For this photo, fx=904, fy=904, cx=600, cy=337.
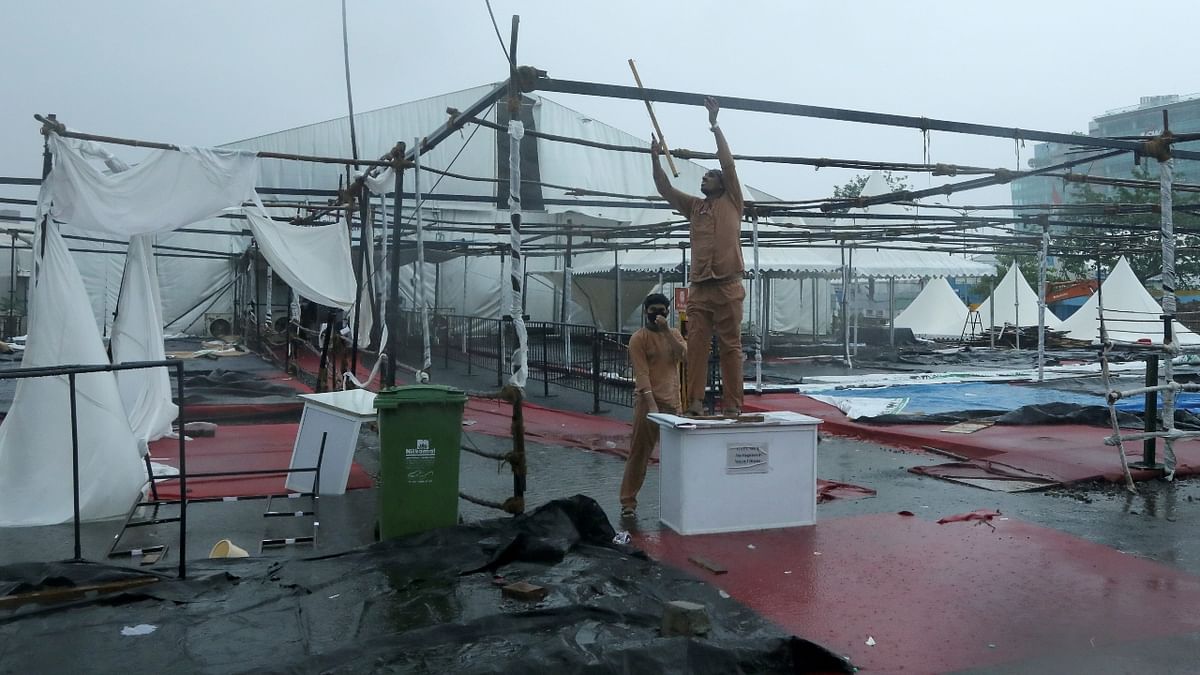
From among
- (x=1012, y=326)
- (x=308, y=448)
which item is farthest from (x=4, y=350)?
(x=1012, y=326)

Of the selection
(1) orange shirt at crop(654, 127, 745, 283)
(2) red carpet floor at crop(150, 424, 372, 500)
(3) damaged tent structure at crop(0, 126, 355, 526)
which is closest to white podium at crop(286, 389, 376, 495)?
(2) red carpet floor at crop(150, 424, 372, 500)

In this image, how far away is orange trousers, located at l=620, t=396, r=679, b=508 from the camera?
7.32 m

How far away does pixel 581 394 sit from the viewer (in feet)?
51.8

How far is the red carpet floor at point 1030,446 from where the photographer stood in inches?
352

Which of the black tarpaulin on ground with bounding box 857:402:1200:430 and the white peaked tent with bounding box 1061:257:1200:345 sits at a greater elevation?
the white peaked tent with bounding box 1061:257:1200:345

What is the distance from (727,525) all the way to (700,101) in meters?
3.40

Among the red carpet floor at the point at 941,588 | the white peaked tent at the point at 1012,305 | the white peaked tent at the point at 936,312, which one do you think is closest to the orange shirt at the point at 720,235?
the red carpet floor at the point at 941,588

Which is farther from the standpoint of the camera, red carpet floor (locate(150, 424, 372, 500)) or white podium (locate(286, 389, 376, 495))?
red carpet floor (locate(150, 424, 372, 500))

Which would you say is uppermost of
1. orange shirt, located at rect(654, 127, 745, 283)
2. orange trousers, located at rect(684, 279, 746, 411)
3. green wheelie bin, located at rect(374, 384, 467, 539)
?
orange shirt, located at rect(654, 127, 745, 283)

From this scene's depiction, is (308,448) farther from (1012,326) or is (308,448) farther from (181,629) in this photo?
(1012,326)

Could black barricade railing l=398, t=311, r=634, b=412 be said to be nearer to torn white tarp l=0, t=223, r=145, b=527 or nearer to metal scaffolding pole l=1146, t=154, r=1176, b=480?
torn white tarp l=0, t=223, r=145, b=527

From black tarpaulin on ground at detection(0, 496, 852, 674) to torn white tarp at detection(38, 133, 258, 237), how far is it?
3.90 meters

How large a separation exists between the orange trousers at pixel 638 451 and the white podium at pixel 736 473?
0.22 m

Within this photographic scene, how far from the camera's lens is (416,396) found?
6270mm
